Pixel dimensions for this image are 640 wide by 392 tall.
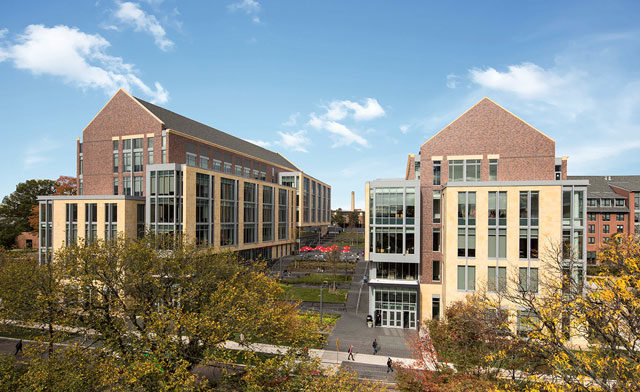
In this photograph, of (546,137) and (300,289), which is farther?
(300,289)

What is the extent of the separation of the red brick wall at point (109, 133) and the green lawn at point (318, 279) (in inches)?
1145

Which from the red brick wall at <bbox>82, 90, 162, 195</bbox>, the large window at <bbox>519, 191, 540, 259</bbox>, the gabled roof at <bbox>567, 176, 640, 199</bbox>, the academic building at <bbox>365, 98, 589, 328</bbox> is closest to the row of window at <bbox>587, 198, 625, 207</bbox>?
the gabled roof at <bbox>567, 176, 640, 199</bbox>

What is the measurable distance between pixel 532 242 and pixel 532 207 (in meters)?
3.67

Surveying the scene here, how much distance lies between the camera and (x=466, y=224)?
3759cm

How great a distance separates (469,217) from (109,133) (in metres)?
52.8

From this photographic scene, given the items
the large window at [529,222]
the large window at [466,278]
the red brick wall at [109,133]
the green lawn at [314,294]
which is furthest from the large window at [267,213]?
the large window at [529,222]

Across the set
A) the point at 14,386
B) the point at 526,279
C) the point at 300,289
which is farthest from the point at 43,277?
the point at 526,279

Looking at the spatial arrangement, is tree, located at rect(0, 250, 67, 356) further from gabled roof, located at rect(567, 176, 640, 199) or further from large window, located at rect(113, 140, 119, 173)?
gabled roof, located at rect(567, 176, 640, 199)

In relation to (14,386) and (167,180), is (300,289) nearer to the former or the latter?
(167,180)

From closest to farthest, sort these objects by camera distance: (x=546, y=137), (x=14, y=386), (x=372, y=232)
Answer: (x=14, y=386) → (x=546, y=137) → (x=372, y=232)

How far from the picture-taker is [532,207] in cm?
3609

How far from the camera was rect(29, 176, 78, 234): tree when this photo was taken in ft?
260

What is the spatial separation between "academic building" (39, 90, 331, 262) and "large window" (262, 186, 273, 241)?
0.21 metres

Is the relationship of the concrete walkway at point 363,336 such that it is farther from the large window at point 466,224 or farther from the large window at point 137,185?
the large window at point 137,185
